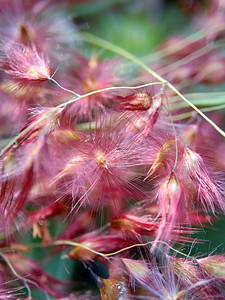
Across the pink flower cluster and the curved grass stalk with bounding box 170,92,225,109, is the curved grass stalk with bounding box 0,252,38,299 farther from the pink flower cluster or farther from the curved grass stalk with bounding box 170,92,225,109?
the curved grass stalk with bounding box 170,92,225,109

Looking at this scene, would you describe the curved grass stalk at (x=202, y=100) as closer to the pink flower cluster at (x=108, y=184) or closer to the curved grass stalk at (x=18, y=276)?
the pink flower cluster at (x=108, y=184)

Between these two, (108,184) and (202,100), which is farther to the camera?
(202,100)

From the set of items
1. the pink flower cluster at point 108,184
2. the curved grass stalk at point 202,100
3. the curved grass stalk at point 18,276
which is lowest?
the curved grass stalk at point 18,276

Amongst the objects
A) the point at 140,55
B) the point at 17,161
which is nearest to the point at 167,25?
the point at 140,55

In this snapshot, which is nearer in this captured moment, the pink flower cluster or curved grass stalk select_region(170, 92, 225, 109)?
the pink flower cluster

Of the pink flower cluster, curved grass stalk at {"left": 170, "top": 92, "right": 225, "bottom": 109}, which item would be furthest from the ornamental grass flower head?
curved grass stalk at {"left": 170, "top": 92, "right": 225, "bottom": 109}

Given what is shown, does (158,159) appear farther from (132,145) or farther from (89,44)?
(89,44)

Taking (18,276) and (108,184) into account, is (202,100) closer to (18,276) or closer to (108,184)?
(108,184)

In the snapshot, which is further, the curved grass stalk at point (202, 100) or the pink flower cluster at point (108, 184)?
the curved grass stalk at point (202, 100)

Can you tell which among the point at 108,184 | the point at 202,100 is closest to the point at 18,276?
the point at 108,184

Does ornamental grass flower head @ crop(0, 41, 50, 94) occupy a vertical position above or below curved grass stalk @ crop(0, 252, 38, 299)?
above

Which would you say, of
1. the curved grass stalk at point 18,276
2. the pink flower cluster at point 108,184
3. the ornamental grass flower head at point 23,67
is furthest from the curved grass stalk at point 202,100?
the curved grass stalk at point 18,276
